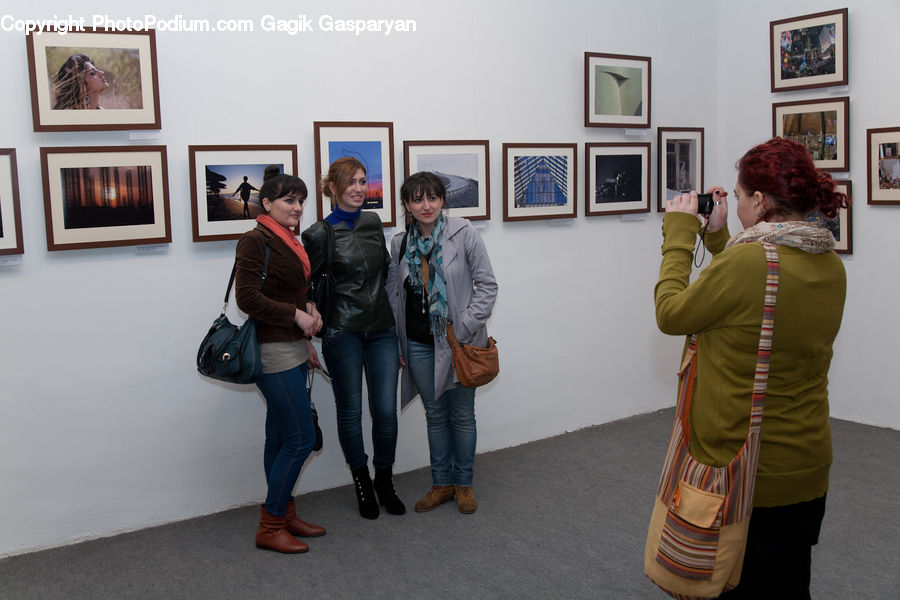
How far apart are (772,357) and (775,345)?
0.12ft

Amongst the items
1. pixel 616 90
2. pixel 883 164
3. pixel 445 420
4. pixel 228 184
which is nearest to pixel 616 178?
pixel 616 90

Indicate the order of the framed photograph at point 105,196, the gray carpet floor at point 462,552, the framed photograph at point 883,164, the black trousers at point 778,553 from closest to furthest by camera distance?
1. the black trousers at point 778,553
2. the gray carpet floor at point 462,552
3. the framed photograph at point 105,196
4. the framed photograph at point 883,164

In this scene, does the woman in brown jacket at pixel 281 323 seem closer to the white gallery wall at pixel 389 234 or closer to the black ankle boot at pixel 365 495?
the black ankle boot at pixel 365 495

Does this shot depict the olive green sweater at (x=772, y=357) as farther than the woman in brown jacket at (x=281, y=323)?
No

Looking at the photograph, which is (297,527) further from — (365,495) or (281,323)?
(281,323)

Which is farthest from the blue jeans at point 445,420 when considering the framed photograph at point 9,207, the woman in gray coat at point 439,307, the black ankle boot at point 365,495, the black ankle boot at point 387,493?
the framed photograph at point 9,207

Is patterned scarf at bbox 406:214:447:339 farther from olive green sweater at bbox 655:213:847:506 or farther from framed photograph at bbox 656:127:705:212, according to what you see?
framed photograph at bbox 656:127:705:212

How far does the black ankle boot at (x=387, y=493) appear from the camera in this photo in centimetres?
416

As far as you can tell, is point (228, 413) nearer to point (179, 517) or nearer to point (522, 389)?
point (179, 517)

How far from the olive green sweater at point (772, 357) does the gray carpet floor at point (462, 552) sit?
1.38m

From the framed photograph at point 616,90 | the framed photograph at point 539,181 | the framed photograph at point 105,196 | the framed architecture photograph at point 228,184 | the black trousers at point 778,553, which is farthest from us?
the framed photograph at point 616,90

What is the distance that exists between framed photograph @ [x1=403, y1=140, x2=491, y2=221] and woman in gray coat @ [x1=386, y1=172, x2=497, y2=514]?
2.03ft

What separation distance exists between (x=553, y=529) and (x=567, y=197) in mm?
2340

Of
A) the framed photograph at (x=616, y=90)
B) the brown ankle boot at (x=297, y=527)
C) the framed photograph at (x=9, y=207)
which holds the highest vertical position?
the framed photograph at (x=616, y=90)
